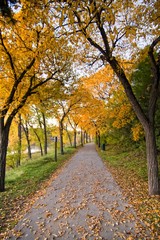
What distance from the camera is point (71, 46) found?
6934 millimetres

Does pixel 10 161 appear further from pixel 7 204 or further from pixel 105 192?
pixel 105 192

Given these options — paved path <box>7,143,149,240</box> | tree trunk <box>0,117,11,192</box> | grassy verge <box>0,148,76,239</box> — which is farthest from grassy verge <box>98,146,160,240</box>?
tree trunk <box>0,117,11,192</box>

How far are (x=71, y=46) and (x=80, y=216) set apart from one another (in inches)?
248

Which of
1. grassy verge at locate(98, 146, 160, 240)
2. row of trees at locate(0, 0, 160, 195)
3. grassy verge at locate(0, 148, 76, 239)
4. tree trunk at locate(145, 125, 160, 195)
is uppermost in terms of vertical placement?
row of trees at locate(0, 0, 160, 195)

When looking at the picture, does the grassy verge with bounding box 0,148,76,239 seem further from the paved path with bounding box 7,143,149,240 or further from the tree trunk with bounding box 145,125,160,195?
the tree trunk with bounding box 145,125,160,195

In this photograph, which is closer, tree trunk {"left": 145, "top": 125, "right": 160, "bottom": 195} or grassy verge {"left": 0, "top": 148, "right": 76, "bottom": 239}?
grassy verge {"left": 0, "top": 148, "right": 76, "bottom": 239}

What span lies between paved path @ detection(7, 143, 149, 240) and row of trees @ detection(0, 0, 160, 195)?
65.2 inches

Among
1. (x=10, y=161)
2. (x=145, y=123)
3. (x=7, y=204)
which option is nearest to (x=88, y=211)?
(x=7, y=204)

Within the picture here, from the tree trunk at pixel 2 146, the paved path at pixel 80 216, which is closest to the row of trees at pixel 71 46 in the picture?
the tree trunk at pixel 2 146

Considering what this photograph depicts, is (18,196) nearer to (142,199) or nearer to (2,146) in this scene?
(2,146)

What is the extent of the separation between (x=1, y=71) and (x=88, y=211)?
21.3 ft

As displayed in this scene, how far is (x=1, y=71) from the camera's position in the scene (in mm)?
7105

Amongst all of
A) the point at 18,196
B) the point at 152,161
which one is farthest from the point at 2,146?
the point at 152,161

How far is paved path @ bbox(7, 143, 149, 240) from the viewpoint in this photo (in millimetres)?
3604
